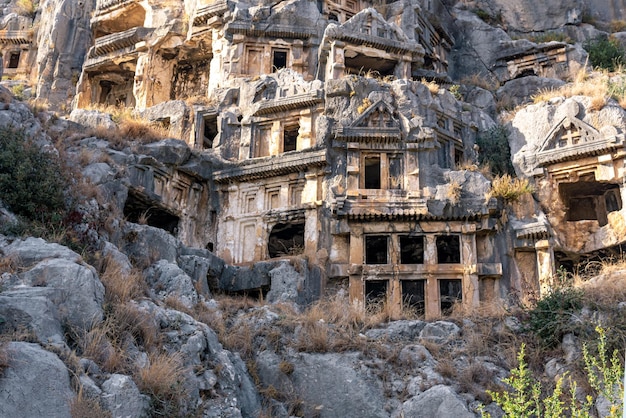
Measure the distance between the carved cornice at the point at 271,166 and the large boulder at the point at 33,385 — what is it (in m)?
14.7

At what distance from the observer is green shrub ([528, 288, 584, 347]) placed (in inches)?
502

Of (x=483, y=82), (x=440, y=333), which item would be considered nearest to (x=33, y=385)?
(x=440, y=333)

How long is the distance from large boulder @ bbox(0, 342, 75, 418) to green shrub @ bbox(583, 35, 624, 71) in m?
31.3

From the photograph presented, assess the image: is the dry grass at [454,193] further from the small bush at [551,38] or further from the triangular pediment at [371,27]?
the small bush at [551,38]

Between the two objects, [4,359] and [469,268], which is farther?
[469,268]

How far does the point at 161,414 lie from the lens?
9.59m

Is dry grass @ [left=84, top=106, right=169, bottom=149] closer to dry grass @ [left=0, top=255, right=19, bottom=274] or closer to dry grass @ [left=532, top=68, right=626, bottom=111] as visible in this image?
dry grass @ [left=0, top=255, right=19, bottom=274]

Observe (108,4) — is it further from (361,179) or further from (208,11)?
(361,179)

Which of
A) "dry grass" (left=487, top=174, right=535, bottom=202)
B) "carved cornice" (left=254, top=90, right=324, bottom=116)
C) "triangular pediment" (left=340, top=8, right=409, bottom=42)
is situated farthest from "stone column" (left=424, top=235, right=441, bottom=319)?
"triangular pediment" (left=340, top=8, right=409, bottom=42)

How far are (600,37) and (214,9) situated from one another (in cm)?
2063

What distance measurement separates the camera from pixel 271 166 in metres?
23.6

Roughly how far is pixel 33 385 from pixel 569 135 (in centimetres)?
1944

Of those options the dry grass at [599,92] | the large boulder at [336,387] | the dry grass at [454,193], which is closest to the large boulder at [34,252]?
the large boulder at [336,387]

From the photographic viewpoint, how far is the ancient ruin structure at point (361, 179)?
70.8 ft
